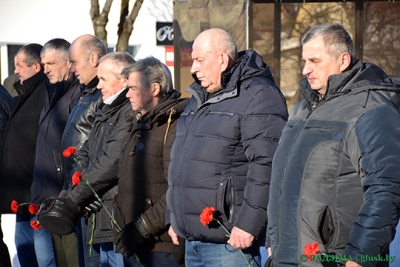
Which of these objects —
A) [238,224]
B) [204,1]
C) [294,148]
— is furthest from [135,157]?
[204,1]

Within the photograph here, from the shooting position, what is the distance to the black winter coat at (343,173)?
341 cm

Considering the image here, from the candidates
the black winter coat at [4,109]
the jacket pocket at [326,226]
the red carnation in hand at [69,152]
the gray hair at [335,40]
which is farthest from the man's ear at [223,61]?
the black winter coat at [4,109]

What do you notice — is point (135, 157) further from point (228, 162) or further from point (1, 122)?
point (1, 122)

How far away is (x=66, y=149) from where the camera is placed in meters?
6.18

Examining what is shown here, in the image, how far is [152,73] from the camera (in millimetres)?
5504

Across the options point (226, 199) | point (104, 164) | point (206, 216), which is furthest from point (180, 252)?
point (104, 164)

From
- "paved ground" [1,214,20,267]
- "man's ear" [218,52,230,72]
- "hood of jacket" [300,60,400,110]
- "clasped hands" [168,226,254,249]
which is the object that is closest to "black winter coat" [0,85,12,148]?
"paved ground" [1,214,20,267]

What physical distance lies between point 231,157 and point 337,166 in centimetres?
99

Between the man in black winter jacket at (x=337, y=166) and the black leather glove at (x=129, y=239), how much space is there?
4.65ft

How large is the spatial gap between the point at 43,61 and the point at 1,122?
997 mm

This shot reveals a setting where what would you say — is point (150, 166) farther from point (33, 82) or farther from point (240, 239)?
point (33, 82)

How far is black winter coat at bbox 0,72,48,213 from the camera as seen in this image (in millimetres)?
7117

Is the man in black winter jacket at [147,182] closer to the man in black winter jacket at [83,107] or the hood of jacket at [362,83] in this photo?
the man in black winter jacket at [83,107]

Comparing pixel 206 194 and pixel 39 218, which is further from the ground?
pixel 206 194
